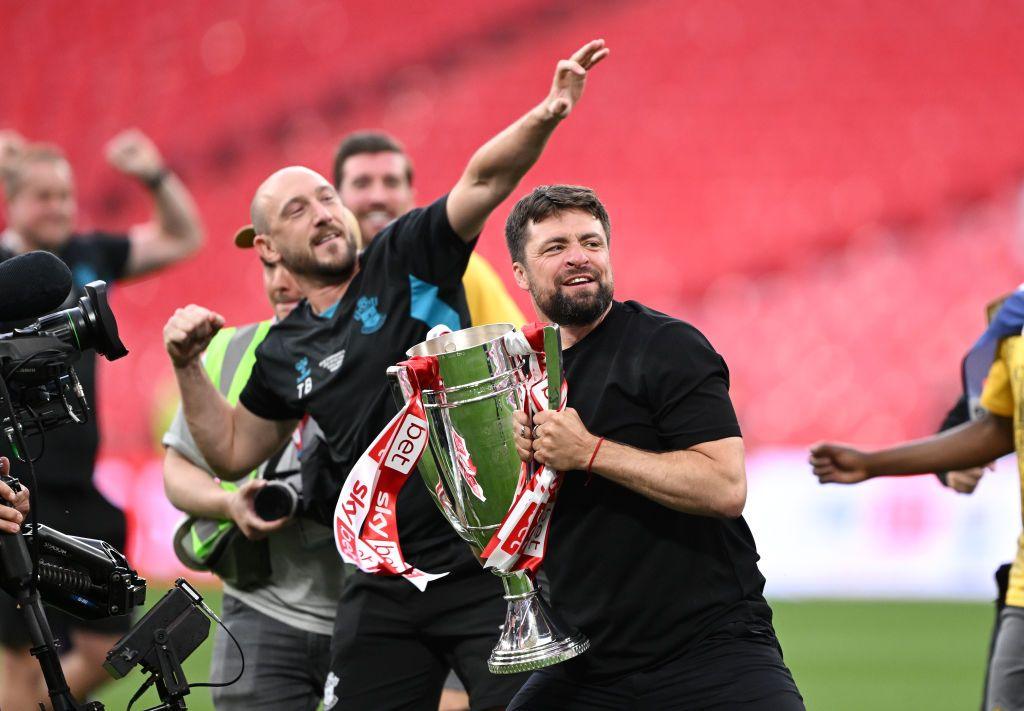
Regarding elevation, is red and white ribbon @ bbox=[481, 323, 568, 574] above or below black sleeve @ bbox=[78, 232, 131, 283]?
below

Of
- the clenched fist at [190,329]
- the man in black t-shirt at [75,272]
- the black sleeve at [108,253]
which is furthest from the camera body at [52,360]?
the black sleeve at [108,253]

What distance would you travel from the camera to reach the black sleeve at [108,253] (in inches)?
221

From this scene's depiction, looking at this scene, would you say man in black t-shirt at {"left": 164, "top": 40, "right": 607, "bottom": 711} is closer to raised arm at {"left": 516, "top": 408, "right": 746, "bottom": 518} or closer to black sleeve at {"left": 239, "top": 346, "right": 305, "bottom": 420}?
black sleeve at {"left": 239, "top": 346, "right": 305, "bottom": 420}

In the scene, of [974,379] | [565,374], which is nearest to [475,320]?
[565,374]

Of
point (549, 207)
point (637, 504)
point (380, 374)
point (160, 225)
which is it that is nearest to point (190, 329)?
point (380, 374)

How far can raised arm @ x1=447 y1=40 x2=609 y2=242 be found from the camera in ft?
10.6

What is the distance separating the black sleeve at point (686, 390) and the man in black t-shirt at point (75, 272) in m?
2.37

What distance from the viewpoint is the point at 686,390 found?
2891 mm

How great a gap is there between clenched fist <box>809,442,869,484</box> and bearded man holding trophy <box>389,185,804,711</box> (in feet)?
3.07

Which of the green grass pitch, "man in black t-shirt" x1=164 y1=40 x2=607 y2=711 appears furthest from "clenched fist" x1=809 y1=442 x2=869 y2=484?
the green grass pitch

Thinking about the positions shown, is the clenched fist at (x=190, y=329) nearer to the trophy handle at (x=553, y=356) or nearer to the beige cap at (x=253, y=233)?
the beige cap at (x=253, y=233)

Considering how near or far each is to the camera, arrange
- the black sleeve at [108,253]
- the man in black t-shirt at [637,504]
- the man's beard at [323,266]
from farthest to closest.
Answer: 1. the black sleeve at [108,253]
2. the man's beard at [323,266]
3. the man in black t-shirt at [637,504]

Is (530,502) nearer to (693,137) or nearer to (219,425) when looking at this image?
(219,425)

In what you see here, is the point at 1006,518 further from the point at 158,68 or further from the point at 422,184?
the point at 158,68
